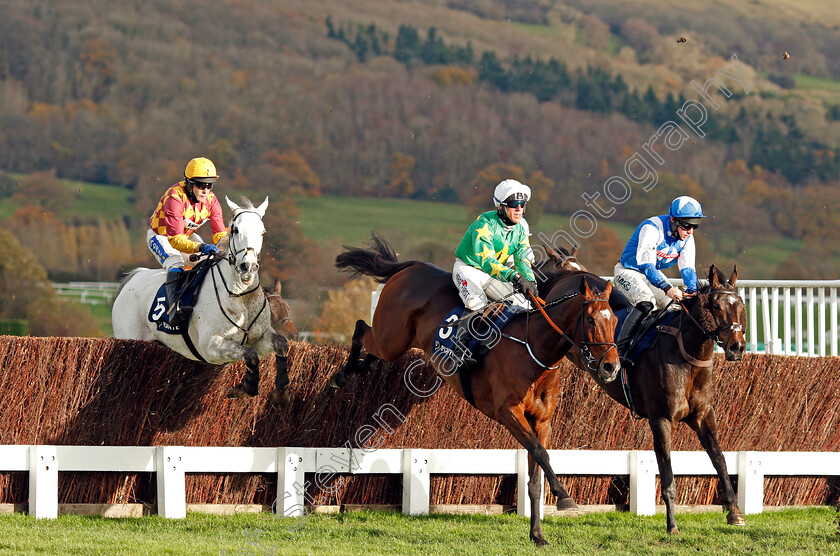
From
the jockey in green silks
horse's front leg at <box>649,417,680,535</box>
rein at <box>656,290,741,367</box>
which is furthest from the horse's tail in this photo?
horse's front leg at <box>649,417,680,535</box>

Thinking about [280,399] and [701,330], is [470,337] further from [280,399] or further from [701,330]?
[701,330]

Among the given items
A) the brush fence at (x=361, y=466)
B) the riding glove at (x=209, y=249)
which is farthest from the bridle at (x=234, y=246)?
the brush fence at (x=361, y=466)

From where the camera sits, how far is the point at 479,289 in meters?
6.46

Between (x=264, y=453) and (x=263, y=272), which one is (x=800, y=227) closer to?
(x=263, y=272)

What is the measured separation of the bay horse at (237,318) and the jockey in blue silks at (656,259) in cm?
232

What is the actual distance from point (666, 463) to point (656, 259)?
153 centimetres

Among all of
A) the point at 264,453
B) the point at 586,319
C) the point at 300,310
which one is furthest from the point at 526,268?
the point at 300,310

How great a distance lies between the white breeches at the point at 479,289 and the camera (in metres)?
6.43

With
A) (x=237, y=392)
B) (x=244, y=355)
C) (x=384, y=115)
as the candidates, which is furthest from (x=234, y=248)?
(x=384, y=115)

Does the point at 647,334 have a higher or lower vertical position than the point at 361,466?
higher

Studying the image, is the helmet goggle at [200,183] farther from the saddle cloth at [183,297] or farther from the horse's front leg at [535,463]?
the horse's front leg at [535,463]

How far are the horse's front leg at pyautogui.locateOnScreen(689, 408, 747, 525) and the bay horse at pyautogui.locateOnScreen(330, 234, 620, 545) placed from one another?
91 cm

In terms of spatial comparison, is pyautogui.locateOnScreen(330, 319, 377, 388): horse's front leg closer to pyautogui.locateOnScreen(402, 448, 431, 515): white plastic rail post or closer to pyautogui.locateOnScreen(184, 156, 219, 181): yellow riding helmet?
pyautogui.locateOnScreen(402, 448, 431, 515): white plastic rail post

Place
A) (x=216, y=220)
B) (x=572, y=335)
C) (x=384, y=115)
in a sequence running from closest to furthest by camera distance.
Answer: (x=572, y=335) < (x=216, y=220) < (x=384, y=115)
